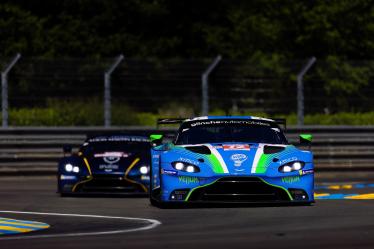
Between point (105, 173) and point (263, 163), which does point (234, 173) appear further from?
point (105, 173)

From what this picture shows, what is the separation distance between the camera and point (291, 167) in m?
15.4

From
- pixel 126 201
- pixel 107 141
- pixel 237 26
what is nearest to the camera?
pixel 126 201

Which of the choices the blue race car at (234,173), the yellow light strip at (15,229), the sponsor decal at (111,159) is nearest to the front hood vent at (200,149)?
the blue race car at (234,173)

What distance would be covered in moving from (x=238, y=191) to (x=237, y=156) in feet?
1.35

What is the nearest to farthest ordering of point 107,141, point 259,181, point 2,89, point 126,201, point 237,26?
1. point 259,181
2. point 126,201
3. point 107,141
4. point 2,89
5. point 237,26

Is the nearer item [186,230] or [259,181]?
[186,230]

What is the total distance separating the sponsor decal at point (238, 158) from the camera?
593 inches

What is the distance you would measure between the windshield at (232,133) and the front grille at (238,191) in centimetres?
114

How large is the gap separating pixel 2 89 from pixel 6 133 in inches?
32.4

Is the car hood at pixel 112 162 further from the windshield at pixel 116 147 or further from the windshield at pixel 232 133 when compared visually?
the windshield at pixel 232 133

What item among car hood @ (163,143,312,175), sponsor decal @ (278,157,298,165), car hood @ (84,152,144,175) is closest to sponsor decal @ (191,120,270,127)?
car hood @ (163,143,312,175)

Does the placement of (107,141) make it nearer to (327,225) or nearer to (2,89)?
(2,89)

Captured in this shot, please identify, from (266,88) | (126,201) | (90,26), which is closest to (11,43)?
(90,26)

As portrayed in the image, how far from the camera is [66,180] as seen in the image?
1859cm
